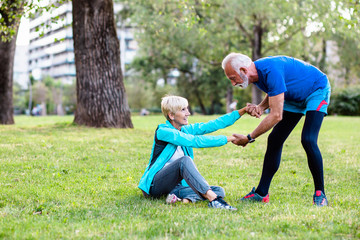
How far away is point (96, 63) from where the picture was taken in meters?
13.2

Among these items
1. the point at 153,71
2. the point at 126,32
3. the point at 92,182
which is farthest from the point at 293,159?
the point at 126,32

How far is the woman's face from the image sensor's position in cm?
491

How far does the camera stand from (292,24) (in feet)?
88.5

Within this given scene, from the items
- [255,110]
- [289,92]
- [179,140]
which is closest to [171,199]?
[179,140]

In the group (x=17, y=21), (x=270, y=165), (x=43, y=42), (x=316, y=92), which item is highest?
(x=43, y=42)

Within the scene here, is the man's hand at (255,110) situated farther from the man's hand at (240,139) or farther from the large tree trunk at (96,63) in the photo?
the large tree trunk at (96,63)

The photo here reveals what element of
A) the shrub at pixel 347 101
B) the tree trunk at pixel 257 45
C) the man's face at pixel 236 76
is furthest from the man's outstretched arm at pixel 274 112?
the shrub at pixel 347 101

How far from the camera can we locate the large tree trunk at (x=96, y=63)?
13.2m

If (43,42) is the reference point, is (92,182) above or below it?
below

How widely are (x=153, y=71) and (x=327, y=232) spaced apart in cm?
3868

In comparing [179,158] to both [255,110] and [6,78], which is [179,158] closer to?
[255,110]

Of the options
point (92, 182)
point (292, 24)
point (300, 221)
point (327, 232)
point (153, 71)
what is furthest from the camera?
point (153, 71)

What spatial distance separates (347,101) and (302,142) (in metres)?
33.1

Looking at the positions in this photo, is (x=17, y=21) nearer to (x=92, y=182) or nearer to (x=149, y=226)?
(x=92, y=182)
